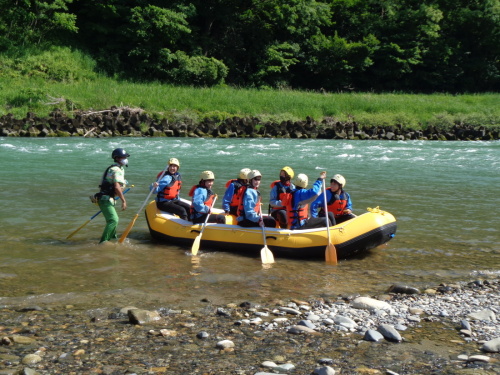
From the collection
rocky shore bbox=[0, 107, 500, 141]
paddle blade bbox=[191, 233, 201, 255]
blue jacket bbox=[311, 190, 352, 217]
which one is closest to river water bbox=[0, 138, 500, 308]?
paddle blade bbox=[191, 233, 201, 255]

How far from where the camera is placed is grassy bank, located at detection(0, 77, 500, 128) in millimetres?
26672

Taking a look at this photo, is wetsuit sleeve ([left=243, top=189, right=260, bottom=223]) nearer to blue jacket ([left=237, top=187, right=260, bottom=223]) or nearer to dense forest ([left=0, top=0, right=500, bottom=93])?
blue jacket ([left=237, top=187, right=260, bottom=223])

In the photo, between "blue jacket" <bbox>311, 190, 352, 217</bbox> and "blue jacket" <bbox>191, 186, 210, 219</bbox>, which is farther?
"blue jacket" <bbox>191, 186, 210, 219</bbox>

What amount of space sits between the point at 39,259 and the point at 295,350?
3983 mm

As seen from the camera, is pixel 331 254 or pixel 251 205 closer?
pixel 331 254

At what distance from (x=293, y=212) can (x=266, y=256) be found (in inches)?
33.5

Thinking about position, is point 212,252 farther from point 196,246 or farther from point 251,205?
point 251,205

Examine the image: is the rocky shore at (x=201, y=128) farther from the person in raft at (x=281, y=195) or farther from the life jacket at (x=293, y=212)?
the life jacket at (x=293, y=212)

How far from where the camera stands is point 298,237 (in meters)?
7.65

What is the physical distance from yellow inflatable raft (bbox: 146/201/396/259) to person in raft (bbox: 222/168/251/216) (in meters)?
0.51

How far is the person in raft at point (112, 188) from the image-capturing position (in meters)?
7.84

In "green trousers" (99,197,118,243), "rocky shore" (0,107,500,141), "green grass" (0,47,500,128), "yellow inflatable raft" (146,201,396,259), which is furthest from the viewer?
"green grass" (0,47,500,128)

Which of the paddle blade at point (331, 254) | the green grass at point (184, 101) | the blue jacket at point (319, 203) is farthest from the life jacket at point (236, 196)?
the green grass at point (184, 101)

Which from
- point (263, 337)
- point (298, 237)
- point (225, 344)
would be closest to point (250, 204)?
point (298, 237)
